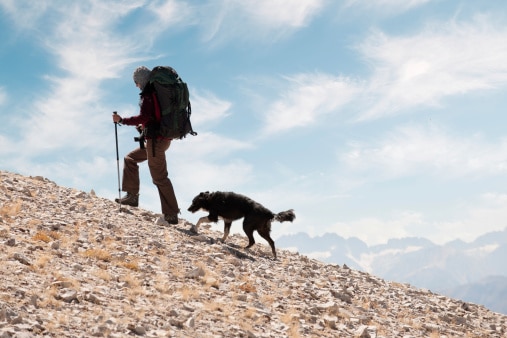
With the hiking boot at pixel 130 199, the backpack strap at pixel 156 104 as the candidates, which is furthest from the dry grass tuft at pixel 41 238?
the hiking boot at pixel 130 199

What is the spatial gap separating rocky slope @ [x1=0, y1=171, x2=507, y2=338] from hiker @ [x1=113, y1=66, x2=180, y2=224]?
0.66 meters

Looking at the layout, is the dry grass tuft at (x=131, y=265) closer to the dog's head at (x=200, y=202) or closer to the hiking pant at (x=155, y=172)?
the hiking pant at (x=155, y=172)

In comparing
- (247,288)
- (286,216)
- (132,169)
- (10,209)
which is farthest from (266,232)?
(10,209)

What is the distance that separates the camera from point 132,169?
15.6 meters

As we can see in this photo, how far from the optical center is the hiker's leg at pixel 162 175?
14.4 metres

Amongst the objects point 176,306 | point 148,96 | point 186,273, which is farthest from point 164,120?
point 176,306

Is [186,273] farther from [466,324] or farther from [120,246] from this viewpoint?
[466,324]

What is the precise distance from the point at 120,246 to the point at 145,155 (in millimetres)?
4663

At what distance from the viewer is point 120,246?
11211 millimetres

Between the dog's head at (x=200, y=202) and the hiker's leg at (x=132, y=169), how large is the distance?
183 cm

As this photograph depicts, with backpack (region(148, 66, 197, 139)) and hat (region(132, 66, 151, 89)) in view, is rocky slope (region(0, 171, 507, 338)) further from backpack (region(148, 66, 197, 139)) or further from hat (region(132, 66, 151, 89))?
hat (region(132, 66, 151, 89))

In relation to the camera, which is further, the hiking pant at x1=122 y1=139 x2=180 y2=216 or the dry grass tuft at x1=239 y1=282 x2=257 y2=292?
the hiking pant at x1=122 y1=139 x2=180 y2=216

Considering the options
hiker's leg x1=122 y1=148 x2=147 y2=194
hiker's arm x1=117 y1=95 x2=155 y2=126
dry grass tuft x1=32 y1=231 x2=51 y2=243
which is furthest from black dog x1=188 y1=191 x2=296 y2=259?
dry grass tuft x1=32 y1=231 x2=51 y2=243

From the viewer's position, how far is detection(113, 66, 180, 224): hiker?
45.6 feet
